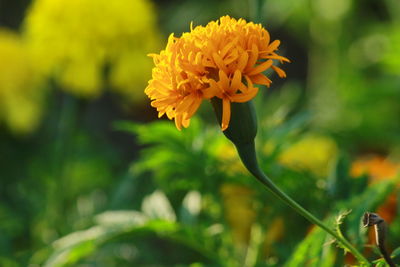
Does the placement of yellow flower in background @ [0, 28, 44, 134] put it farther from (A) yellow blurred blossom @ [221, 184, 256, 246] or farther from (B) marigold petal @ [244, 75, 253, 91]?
(B) marigold petal @ [244, 75, 253, 91]

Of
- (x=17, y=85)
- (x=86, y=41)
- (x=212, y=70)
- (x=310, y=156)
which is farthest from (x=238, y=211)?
(x=17, y=85)

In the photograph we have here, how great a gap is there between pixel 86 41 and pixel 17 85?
1.66ft

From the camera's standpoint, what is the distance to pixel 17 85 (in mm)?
1908

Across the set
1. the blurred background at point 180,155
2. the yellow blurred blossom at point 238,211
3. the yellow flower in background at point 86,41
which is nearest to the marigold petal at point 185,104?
the blurred background at point 180,155

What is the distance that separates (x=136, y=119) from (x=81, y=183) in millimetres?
843

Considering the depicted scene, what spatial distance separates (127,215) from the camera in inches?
44.0

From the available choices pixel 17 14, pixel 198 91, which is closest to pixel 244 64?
pixel 198 91

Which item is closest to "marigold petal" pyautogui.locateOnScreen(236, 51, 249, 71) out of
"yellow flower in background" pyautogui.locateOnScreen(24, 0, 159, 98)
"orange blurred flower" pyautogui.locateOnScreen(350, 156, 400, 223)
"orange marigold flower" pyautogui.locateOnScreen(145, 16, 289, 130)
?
"orange marigold flower" pyautogui.locateOnScreen(145, 16, 289, 130)

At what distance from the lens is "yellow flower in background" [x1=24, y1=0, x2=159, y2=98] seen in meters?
1.47

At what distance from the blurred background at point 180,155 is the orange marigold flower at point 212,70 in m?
0.15

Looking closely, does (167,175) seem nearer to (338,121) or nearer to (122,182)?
(122,182)

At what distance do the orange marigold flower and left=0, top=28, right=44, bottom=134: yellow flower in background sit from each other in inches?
49.7

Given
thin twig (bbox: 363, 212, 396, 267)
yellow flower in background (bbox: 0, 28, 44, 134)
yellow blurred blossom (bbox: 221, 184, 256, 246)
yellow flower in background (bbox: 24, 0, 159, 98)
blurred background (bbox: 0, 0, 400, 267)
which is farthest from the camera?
yellow flower in background (bbox: 0, 28, 44, 134)

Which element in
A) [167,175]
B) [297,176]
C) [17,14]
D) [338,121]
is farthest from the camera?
[17,14]
